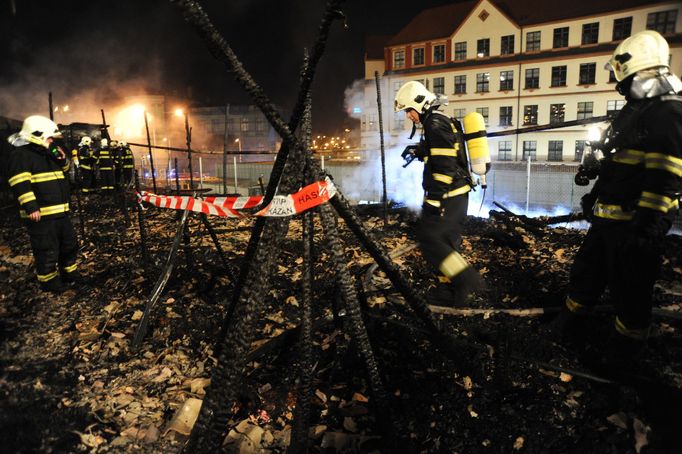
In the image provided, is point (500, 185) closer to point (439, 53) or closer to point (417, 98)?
point (417, 98)

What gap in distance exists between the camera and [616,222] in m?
3.16

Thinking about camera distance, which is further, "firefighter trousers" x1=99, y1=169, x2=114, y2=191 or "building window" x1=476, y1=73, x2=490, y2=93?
"building window" x1=476, y1=73, x2=490, y2=93

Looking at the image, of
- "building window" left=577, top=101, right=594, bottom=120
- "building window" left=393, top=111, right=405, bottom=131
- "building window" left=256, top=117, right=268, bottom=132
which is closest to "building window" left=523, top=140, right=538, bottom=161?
"building window" left=577, top=101, right=594, bottom=120

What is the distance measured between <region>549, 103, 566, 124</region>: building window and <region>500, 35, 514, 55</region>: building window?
20.4 ft

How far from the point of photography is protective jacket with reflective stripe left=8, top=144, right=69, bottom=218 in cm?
556

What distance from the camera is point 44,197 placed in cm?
580

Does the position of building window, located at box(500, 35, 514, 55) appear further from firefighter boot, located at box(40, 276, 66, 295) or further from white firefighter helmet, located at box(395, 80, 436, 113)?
firefighter boot, located at box(40, 276, 66, 295)

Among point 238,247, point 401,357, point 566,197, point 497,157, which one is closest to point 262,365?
point 401,357

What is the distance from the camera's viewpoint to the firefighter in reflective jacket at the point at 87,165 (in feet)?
40.9

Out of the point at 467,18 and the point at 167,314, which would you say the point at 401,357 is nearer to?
the point at 167,314

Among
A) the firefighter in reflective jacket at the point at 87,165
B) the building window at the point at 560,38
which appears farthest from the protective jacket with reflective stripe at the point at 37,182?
the building window at the point at 560,38

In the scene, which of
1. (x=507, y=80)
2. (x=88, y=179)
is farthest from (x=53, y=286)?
(x=507, y=80)

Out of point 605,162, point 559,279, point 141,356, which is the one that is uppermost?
point 605,162

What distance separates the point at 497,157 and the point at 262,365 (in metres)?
33.2
